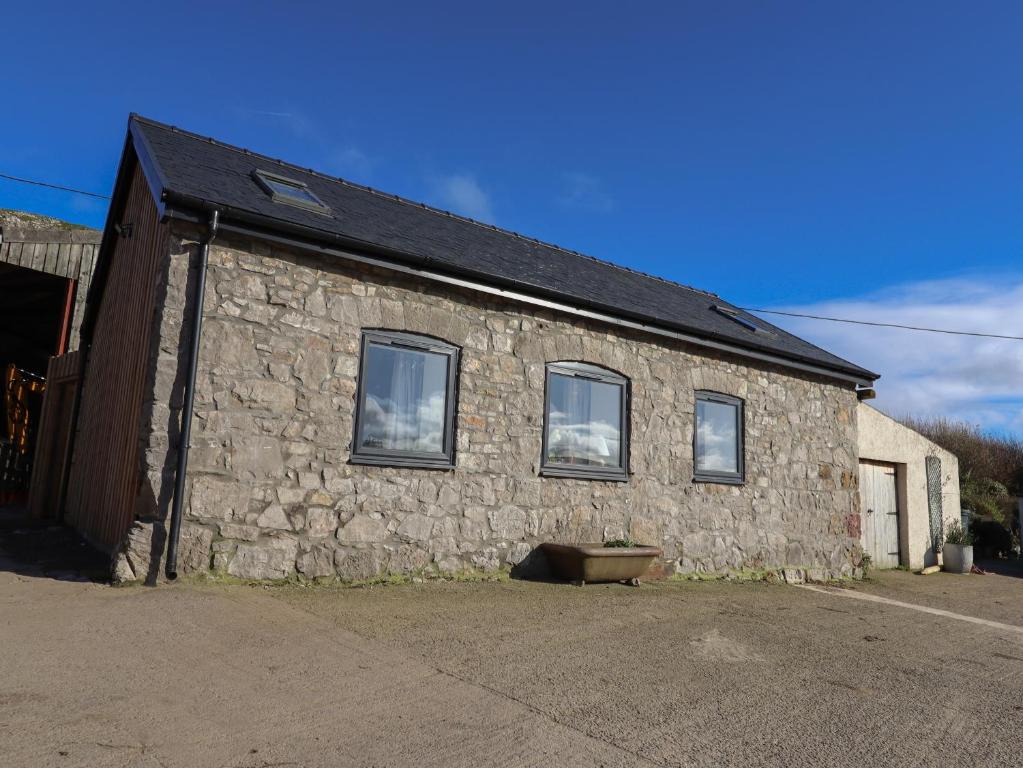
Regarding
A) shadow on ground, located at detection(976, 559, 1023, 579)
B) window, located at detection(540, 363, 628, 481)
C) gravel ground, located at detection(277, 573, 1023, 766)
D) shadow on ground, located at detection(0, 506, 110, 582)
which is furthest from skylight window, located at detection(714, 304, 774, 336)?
shadow on ground, located at detection(0, 506, 110, 582)

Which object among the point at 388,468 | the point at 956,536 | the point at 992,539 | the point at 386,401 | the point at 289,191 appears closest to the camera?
the point at 388,468

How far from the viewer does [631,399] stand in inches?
343

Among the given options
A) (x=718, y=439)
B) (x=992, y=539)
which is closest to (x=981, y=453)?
(x=992, y=539)

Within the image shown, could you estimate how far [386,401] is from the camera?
22.9 feet

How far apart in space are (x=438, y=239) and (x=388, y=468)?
308 centimetres

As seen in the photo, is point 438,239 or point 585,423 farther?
point 438,239

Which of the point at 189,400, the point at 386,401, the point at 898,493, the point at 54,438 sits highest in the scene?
the point at 386,401

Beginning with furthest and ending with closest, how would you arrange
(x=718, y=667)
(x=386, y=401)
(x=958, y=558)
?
(x=958, y=558), (x=386, y=401), (x=718, y=667)

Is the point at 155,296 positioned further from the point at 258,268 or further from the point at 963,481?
the point at 963,481

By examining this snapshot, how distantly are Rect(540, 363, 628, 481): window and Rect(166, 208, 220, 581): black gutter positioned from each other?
11.8 ft

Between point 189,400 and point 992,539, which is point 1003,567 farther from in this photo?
point 189,400

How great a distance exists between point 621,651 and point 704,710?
114cm

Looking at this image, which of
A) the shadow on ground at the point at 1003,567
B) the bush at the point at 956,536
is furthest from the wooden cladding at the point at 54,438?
the shadow on ground at the point at 1003,567

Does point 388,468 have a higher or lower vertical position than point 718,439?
lower
